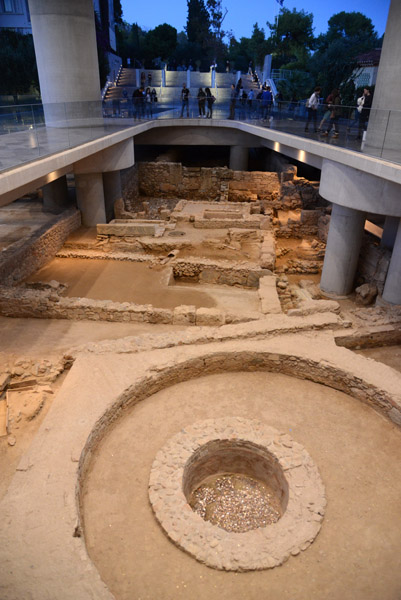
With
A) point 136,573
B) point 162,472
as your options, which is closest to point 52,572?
point 136,573

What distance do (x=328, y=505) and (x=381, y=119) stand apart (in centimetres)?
672

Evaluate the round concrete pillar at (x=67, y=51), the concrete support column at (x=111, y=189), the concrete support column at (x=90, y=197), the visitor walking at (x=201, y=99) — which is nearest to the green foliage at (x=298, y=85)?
the visitor walking at (x=201, y=99)

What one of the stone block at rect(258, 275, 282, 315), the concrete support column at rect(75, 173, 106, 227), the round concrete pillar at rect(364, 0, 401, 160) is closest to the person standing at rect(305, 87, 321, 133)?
the round concrete pillar at rect(364, 0, 401, 160)

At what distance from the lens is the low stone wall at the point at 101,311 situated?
7.59 metres

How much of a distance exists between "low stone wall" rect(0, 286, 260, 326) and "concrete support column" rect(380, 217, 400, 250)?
5598 mm

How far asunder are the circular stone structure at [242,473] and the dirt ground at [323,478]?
121 mm

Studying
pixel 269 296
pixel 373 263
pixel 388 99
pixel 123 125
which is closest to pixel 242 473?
pixel 269 296

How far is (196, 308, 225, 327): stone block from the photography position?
7543 mm

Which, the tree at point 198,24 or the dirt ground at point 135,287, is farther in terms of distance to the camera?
the tree at point 198,24

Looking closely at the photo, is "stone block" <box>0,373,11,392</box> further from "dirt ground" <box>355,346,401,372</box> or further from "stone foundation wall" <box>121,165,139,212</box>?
"stone foundation wall" <box>121,165,139,212</box>

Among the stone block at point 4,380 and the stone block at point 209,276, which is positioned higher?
the stone block at point 4,380

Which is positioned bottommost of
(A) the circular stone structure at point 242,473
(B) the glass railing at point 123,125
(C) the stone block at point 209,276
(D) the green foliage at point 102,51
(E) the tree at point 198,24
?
(C) the stone block at point 209,276

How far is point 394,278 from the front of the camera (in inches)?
371

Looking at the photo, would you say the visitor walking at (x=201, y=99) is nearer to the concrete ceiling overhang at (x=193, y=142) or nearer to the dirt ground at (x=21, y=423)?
the concrete ceiling overhang at (x=193, y=142)
